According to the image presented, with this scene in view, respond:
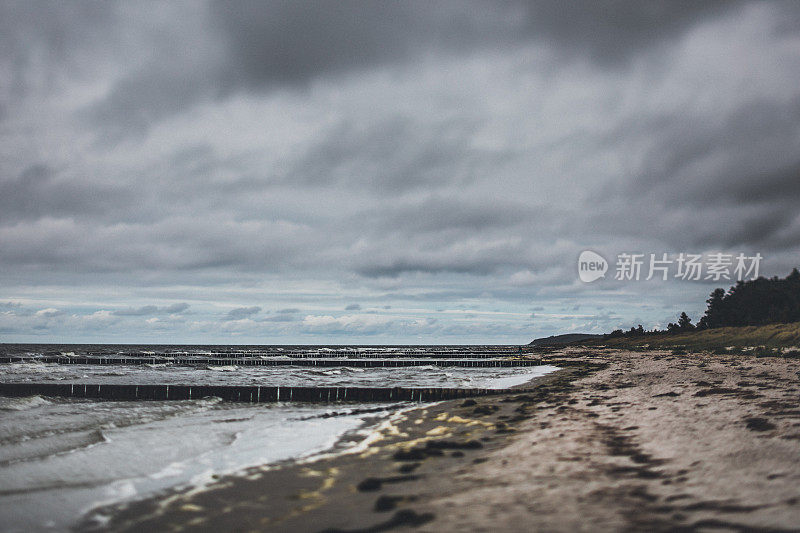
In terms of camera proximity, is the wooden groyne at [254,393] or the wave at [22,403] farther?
the wooden groyne at [254,393]

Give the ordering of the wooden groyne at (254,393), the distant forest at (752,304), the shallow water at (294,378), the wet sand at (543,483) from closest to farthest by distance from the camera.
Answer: the wet sand at (543,483)
the wooden groyne at (254,393)
the shallow water at (294,378)
the distant forest at (752,304)

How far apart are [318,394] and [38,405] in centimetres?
1061

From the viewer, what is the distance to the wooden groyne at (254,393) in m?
20.5

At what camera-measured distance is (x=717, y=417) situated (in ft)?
33.9

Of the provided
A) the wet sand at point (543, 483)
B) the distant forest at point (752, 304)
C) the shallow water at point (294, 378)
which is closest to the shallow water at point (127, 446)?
the wet sand at point (543, 483)

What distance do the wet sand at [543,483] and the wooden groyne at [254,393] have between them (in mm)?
8674

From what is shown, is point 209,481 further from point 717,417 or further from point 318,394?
point 318,394

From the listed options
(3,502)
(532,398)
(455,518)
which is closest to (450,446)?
(455,518)

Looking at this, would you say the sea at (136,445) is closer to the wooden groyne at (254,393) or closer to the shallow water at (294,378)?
the wooden groyne at (254,393)

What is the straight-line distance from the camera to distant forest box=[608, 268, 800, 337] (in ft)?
266

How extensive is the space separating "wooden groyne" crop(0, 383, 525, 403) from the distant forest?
2902 inches

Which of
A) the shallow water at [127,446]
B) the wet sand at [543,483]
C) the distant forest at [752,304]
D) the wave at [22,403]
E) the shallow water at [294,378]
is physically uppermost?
the distant forest at [752,304]

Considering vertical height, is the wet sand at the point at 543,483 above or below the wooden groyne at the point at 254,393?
above

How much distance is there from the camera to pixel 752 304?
88.8 metres
